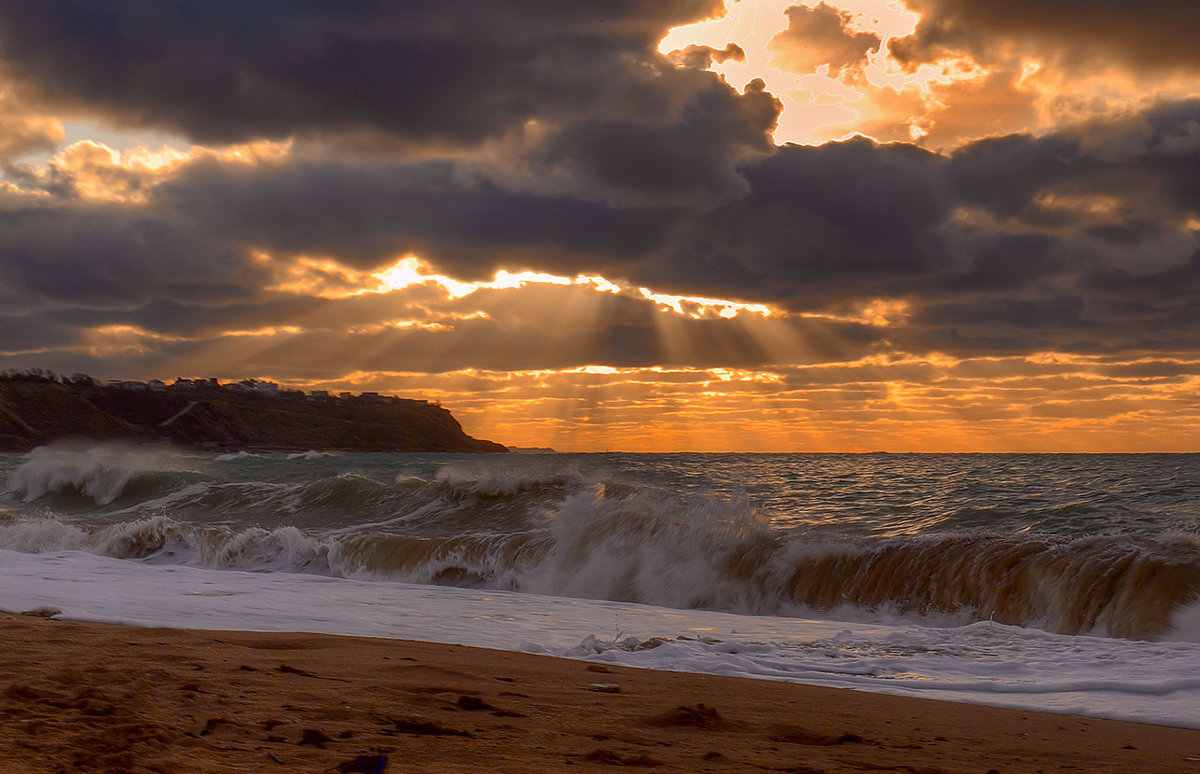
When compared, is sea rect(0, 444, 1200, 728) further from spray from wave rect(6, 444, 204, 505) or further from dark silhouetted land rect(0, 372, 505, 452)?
dark silhouetted land rect(0, 372, 505, 452)

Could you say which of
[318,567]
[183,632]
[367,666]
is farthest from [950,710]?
[318,567]

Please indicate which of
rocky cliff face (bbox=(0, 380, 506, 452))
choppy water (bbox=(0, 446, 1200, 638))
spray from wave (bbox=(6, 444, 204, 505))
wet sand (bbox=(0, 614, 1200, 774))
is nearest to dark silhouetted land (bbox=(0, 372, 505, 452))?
rocky cliff face (bbox=(0, 380, 506, 452))

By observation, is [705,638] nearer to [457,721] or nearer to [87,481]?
[457,721]

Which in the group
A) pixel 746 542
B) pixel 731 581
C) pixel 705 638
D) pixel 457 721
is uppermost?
pixel 457 721

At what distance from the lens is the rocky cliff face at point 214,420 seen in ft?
307

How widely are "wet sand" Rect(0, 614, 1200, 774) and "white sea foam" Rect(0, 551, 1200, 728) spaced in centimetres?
74

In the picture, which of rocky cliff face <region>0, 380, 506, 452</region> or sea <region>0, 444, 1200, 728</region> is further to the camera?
rocky cliff face <region>0, 380, 506, 452</region>

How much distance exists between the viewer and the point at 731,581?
11.6 meters

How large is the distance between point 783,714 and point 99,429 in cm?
10798

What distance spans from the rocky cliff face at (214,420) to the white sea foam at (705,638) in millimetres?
84336

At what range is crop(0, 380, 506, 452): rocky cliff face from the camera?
307 feet

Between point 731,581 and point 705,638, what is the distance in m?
4.39

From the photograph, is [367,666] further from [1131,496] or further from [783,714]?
[1131,496]

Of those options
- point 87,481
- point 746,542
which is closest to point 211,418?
point 87,481
